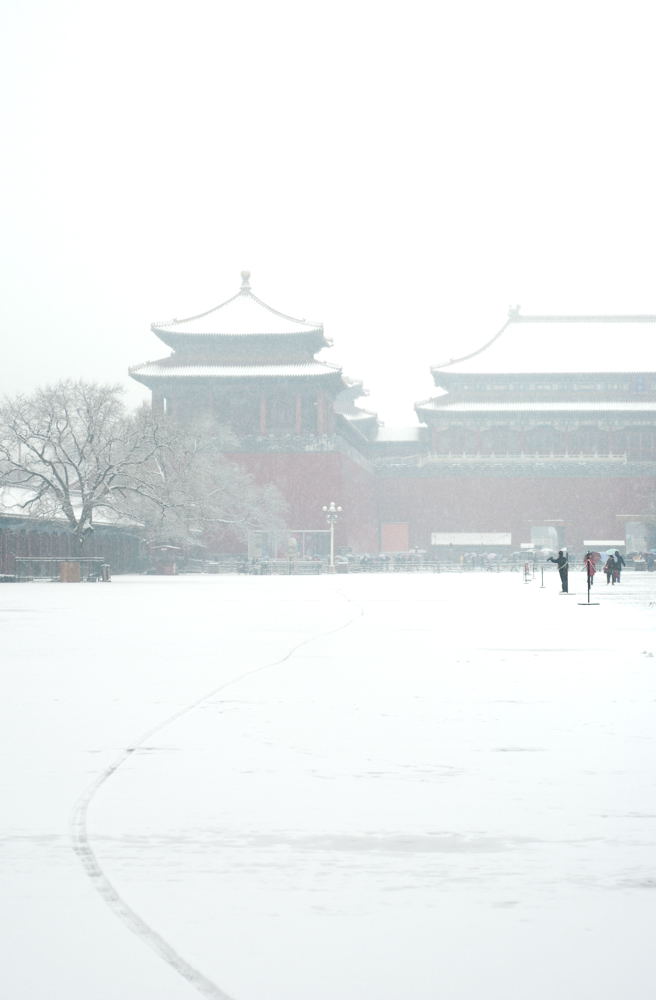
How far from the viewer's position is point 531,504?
7431 cm

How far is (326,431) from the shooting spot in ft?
226

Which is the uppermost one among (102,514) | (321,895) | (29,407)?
(29,407)

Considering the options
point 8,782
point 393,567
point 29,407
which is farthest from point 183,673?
point 393,567

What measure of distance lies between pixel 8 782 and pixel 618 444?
229ft

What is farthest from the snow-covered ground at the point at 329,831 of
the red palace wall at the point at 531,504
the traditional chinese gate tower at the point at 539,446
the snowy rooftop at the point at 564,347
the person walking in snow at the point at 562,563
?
the snowy rooftop at the point at 564,347

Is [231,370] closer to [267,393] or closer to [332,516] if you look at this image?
A: [267,393]

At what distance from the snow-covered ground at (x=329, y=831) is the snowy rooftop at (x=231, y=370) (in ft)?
174

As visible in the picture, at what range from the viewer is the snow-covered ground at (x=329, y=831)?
169 inches

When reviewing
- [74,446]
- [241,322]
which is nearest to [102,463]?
[74,446]

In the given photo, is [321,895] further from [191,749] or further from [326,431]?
[326,431]

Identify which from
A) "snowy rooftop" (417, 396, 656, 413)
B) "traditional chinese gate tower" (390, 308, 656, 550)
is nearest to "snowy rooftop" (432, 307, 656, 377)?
"traditional chinese gate tower" (390, 308, 656, 550)

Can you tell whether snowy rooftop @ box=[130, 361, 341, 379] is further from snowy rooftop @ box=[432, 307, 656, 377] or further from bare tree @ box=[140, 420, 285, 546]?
snowy rooftop @ box=[432, 307, 656, 377]

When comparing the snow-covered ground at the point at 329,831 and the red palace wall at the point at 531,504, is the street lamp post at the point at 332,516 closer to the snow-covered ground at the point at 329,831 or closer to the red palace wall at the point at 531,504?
the red palace wall at the point at 531,504

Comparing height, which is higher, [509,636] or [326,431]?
[326,431]
